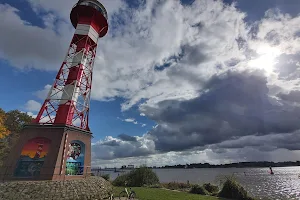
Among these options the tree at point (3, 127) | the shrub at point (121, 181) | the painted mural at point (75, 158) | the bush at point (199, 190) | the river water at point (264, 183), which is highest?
the tree at point (3, 127)

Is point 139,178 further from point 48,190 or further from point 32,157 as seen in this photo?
point 48,190

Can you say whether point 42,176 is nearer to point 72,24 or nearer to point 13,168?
point 13,168

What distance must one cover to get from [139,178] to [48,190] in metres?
21.0

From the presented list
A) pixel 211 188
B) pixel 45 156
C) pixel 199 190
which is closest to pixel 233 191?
pixel 199 190

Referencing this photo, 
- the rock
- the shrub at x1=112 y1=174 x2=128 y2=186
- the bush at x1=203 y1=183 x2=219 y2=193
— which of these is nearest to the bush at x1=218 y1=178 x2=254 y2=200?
the bush at x1=203 y1=183 x2=219 y2=193

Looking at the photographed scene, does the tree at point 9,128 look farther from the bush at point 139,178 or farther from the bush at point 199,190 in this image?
the bush at point 199,190

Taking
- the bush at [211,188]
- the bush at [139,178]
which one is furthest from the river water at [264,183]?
the bush at [139,178]

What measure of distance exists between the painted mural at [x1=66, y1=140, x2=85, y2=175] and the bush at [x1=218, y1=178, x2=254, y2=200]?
58.8ft

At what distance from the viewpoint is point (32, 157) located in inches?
800

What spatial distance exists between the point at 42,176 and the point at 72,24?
26.3 meters

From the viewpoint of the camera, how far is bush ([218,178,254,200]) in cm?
2306

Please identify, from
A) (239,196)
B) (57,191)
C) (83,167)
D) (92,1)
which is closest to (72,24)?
(92,1)

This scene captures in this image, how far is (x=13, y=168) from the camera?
779 inches

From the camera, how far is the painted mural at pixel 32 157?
781 inches
